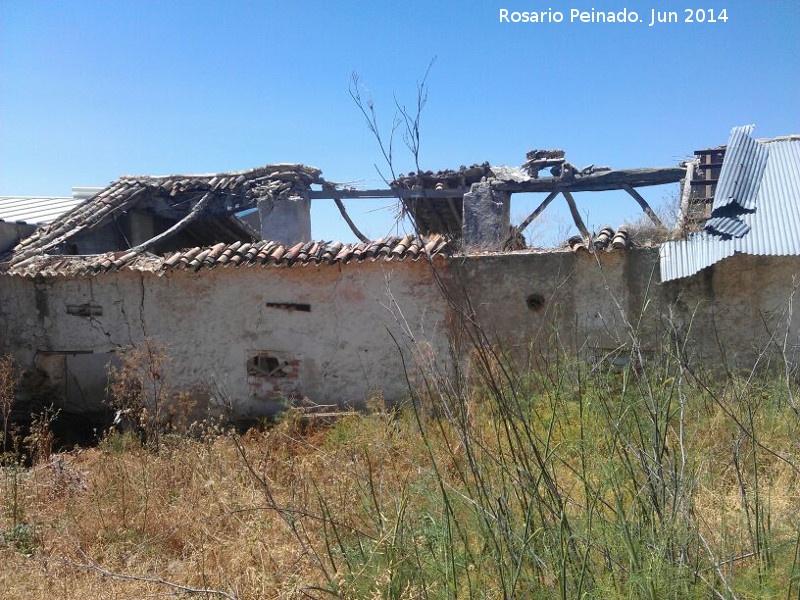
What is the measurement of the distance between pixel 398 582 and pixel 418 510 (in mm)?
752

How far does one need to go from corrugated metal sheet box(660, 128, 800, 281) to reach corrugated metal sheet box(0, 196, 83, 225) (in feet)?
34.2

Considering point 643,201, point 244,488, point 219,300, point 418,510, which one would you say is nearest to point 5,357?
point 219,300

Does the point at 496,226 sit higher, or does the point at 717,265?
the point at 496,226

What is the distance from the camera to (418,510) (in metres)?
3.33

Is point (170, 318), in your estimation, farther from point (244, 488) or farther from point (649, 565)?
point (649, 565)

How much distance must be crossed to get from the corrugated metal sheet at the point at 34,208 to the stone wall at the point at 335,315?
221 cm

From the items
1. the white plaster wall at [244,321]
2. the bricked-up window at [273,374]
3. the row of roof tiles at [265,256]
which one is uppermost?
the row of roof tiles at [265,256]

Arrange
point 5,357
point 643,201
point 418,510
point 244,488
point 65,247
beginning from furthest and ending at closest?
point 643,201 → point 65,247 → point 5,357 → point 244,488 → point 418,510

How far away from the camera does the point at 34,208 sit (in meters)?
12.2

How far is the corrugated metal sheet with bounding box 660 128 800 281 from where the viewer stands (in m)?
6.74

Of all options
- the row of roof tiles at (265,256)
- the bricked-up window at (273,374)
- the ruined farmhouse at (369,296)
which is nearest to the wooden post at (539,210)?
the ruined farmhouse at (369,296)

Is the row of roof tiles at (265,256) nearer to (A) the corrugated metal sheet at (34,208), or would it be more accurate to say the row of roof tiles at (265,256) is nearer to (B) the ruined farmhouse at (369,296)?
(B) the ruined farmhouse at (369,296)

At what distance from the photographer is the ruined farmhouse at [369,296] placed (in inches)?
275

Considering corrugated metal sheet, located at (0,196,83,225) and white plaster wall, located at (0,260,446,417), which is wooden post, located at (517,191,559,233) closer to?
white plaster wall, located at (0,260,446,417)
